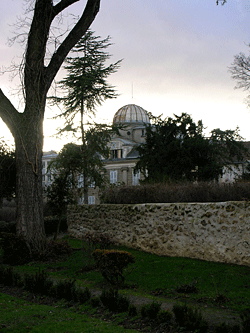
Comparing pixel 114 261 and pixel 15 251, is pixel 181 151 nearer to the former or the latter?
pixel 15 251

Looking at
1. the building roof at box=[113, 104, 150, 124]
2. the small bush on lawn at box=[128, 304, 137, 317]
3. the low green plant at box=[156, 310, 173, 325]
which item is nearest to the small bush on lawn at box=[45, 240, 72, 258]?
the small bush on lawn at box=[128, 304, 137, 317]

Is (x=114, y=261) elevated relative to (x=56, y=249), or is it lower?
elevated

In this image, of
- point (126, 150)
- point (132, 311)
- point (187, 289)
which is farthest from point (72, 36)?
point (126, 150)

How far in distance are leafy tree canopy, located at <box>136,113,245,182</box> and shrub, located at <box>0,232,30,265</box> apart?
10.3 meters

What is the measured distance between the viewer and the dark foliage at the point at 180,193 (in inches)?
430

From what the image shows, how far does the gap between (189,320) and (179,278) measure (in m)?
3.23

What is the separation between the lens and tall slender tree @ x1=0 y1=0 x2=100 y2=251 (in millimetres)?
12094

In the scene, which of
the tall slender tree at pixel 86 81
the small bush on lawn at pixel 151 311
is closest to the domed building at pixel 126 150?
the tall slender tree at pixel 86 81

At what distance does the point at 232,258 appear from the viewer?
31.0 ft

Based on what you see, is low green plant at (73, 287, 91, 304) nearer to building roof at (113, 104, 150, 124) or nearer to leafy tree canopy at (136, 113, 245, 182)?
leafy tree canopy at (136, 113, 245, 182)

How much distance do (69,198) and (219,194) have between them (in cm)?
757

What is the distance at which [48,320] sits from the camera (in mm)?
5688

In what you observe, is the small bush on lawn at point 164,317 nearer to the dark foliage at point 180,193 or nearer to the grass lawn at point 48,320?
the grass lawn at point 48,320

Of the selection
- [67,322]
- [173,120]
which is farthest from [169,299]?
[173,120]
